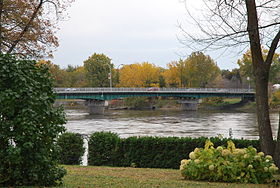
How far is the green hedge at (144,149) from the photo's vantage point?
14148 mm

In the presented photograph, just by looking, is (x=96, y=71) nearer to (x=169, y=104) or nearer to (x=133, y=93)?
(x=169, y=104)

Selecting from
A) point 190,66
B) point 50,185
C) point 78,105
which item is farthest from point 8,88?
point 78,105

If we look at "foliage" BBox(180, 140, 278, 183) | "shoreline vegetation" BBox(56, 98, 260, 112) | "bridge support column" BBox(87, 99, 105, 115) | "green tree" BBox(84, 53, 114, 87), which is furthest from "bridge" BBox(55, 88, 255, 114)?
"foliage" BBox(180, 140, 278, 183)

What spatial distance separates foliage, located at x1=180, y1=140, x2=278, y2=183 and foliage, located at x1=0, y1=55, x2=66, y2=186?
3.49 metres

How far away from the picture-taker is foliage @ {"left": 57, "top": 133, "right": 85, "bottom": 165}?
15953 mm

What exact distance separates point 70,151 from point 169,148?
3.99m

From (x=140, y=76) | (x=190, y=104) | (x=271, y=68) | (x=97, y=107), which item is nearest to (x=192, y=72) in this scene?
(x=190, y=104)

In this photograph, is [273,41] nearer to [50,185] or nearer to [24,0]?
[50,185]

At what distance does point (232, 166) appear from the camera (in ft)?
31.0

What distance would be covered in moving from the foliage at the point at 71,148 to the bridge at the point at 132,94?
156 ft

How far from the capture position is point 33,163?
7340 mm

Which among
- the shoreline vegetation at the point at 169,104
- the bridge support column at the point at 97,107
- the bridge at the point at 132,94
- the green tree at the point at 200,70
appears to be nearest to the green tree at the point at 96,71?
the shoreline vegetation at the point at 169,104

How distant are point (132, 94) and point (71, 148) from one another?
192 feet

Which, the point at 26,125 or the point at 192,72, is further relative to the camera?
the point at 192,72
